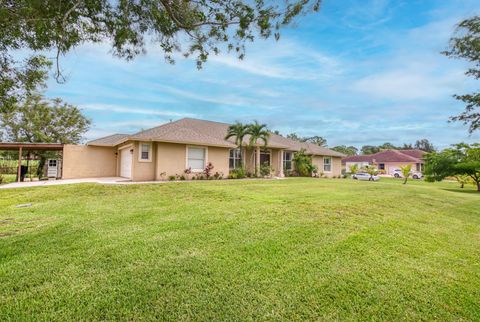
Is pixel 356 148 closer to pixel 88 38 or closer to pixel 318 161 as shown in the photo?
pixel 318 161

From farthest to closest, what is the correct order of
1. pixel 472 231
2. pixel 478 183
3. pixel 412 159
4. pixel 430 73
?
pixel 412 159, pixel 478 183, pixel 430 73, pixel 472 231

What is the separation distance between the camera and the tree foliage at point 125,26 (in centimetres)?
493

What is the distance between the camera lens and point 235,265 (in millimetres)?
3770

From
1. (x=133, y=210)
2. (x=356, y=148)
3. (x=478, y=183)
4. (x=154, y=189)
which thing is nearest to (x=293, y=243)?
(x=133, y=210)

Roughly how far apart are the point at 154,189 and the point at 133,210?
4.38 metres

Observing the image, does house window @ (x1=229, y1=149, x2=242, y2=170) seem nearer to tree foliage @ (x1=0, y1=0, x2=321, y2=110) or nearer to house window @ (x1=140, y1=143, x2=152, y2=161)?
house window @ (x1=140, y1=143, x2=152, y2=161)

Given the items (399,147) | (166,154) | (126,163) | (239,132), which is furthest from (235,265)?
(399,147)

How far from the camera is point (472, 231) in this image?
6734mm

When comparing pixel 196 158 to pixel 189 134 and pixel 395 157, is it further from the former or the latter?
pixel 395 157

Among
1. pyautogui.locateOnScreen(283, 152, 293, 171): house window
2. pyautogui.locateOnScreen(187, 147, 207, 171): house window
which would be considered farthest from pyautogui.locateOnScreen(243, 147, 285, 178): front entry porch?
pyautogui.locateOnScreen(187, 147, 207, 171): house window

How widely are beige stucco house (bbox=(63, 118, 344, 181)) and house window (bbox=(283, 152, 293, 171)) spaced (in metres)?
0.02

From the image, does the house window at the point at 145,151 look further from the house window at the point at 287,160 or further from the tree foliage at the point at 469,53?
the tree foliage at the point at 469,53

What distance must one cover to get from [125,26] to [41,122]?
2774 centimetres

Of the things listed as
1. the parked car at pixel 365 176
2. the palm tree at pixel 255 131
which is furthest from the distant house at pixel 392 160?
the palm tree at pixel 255 131
